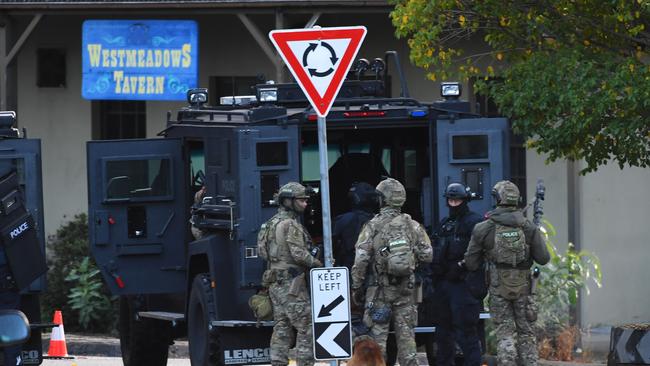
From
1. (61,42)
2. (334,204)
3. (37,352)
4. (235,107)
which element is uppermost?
(61,42)

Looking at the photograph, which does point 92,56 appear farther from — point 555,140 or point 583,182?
point 555,140

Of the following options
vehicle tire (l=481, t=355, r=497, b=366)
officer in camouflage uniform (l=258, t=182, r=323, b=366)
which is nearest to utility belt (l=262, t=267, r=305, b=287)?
officer in camouflage uniform (l=258, t=182, r=323, b=366)

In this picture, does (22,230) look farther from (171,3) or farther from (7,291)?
(171,3)

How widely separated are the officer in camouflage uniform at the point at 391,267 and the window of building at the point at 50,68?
425 inches

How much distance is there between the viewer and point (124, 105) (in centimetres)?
2170

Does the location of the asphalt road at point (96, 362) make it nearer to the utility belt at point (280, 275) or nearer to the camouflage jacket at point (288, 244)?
the utility belt at point (280, 275)

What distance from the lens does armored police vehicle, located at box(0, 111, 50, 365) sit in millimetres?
11336

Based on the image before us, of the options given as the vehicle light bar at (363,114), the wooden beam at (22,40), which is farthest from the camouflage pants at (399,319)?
the wooden beam at (22,40)

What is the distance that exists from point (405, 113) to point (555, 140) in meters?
1.47

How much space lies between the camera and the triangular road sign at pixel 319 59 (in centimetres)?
1023

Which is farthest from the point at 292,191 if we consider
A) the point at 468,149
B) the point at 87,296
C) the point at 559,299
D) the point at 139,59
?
the point at 139,59

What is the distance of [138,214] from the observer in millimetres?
13867

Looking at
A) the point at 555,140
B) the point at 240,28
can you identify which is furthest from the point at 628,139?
the point at 240,28

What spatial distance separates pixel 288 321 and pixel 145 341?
3258 mm
